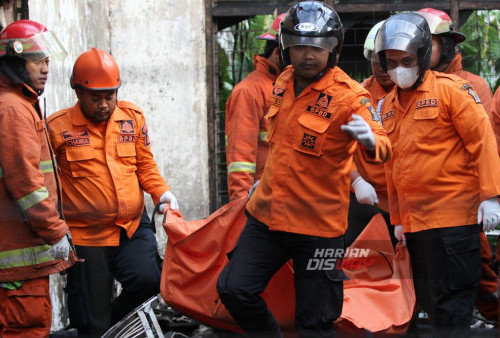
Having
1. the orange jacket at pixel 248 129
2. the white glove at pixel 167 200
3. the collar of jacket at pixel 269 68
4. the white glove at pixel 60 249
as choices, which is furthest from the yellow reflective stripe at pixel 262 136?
the white glove at pixel 60 249

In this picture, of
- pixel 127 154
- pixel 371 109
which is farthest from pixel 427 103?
pixel 127 154

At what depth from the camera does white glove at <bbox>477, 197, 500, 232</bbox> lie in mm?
4344

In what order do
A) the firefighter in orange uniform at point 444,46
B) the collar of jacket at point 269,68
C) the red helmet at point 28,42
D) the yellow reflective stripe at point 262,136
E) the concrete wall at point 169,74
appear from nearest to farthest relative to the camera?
the red helmet at point 28,42, the firefighter in orange uniform at point 444,46, the yellow reflective stripe at point 262,136, the collar of jacket at point 269,68, the concrete wall at point 169,74

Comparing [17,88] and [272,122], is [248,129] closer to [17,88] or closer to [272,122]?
[272,122]

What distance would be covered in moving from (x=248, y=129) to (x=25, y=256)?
173cm

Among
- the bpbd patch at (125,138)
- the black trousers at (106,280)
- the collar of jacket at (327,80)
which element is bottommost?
the black trousers at (106,280)

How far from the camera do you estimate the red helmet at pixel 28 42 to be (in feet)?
15.3

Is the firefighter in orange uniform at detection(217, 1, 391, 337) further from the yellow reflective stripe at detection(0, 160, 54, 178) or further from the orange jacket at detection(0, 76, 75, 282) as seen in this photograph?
the yellow reflective stripe at detection(0, 160, 54, 178)

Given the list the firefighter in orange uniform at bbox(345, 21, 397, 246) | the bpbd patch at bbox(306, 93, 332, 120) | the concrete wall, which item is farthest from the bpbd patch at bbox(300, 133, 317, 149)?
the concrete wall

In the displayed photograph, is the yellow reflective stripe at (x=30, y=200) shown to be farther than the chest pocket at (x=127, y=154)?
No

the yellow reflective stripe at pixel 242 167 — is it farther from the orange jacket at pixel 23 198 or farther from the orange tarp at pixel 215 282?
the orange jacket at pixel 23 198

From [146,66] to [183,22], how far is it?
0.49 metres

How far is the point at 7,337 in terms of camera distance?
14.7 ft

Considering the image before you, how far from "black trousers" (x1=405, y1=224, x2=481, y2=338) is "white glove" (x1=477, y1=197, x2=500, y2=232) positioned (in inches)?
7.8
